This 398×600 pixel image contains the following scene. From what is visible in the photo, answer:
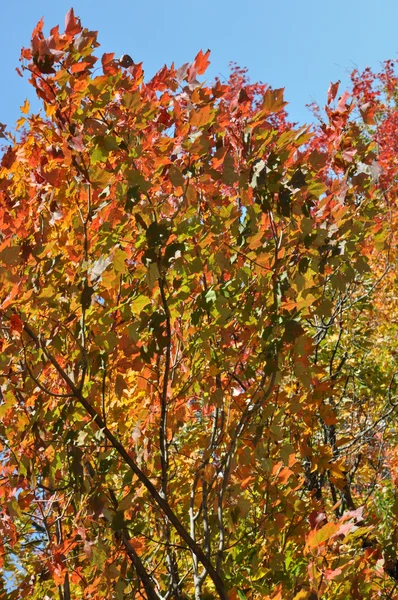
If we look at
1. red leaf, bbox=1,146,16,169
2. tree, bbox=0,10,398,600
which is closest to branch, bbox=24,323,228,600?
tree, bbox=0,10,398,600

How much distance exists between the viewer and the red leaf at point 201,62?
258cm

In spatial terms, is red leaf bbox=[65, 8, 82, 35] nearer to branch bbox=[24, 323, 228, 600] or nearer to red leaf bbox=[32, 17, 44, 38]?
red leaf bbox=[32, 17, 44, 38]

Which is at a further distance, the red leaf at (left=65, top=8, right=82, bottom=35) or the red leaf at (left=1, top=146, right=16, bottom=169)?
the red leaf at (left=1, top=146, right=16, bottom=169)

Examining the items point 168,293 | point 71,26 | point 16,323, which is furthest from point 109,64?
point 16,323

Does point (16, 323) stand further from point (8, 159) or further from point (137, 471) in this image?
point (8, 159)

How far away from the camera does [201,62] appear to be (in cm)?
260

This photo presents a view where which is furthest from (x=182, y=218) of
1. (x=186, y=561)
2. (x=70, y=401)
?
(x=186, y=561)

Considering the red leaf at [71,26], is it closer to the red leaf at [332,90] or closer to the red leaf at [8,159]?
the red leaf at [8,159]

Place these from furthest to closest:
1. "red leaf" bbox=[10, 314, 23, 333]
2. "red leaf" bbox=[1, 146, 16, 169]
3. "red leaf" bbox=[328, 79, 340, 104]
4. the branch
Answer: "red leaf" bbox=[328, 79, 340, 104] → "red leaf" bbox=[1, 146, 16, 169] → the branch → "red leaf" bbox=[10, 314, 23, 333]

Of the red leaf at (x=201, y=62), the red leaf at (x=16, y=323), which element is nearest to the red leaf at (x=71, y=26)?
the red leaf at (x=201, y=62)

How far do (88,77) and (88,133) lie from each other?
0.20 meters

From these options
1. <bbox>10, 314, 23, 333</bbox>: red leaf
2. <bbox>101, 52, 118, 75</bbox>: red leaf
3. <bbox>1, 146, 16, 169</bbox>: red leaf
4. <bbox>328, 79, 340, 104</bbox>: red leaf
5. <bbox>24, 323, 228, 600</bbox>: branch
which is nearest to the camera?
<bbox>10, 314, 23, 333</bbox>: red leaf

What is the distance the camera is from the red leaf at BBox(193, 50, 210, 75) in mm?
2582

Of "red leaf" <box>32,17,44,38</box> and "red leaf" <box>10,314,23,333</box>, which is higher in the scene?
"red leaf" <box>32,17,44,38</box>
